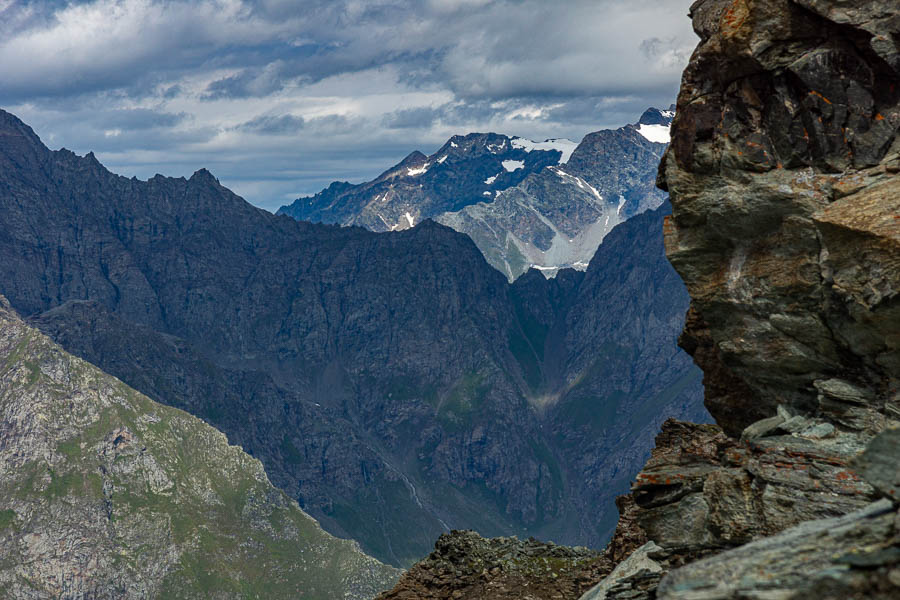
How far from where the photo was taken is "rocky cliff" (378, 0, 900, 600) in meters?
28.4

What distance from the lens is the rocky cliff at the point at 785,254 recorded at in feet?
93.2

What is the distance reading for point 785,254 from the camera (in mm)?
32531

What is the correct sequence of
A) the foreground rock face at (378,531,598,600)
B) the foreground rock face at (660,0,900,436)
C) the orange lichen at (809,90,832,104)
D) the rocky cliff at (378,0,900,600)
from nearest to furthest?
the rocky cliff at (378,0,900,600)
the foreground rock face at (660,0,900,436)
the orange lichen at (809,90,832,104)
the foreground rock face at (378,531,598,600)

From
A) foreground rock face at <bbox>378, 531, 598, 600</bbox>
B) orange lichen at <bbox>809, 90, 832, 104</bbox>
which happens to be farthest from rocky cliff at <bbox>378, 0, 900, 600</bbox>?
foreground rock face at <bbox>378, 531, 598, 600</bbox>

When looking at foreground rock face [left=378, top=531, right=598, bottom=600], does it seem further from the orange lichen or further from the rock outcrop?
the orange lichen

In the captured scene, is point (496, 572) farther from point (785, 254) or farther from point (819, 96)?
point (819, 96)

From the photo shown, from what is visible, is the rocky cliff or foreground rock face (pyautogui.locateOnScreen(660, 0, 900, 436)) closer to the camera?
the rocky cliff

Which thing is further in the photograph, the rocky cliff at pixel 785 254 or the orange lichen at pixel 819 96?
the orange lichen at pixel 819 96

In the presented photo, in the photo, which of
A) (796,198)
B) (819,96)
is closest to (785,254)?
(796,198)

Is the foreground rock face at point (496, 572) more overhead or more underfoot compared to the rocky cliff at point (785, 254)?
more underfoot

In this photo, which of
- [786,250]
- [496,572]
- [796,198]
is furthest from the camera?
[496,572]

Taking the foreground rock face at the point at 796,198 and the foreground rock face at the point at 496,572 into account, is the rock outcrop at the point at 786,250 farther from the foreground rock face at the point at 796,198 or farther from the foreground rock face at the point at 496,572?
Result: the foreground rock face at the point at 496,572

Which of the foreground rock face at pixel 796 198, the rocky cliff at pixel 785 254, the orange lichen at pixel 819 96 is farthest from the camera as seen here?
the orange lichen at pixel 819 96

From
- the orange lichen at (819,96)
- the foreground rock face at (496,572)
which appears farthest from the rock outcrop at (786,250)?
the foreground rock face at (496,572)
